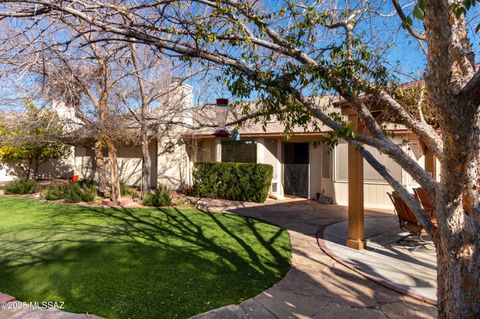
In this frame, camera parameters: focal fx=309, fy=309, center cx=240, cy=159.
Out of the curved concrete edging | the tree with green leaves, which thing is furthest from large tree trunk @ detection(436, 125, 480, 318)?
the curved concrete edging

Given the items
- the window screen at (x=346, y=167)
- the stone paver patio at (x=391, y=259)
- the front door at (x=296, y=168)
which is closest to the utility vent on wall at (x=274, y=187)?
the front door at (x=296, y=168)

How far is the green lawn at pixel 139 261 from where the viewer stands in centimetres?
421

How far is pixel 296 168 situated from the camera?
48.3 ft

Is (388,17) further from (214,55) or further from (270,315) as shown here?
(270,315)

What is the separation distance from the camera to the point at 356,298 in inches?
175

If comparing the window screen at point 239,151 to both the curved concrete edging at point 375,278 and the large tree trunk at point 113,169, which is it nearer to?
the large tree trunk at point 113,169

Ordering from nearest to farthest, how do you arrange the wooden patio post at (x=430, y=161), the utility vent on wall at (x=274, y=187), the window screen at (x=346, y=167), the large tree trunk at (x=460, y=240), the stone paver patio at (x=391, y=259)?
the large tree trunk at (x=460, y=240), the stone paver patio at (x=391, y=259), the wooden patio post at (x=430, y=161), the window screen at (x=346, y=167), the utility vent on wall at (x=274, y=187)

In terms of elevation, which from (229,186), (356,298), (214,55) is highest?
(214,55)

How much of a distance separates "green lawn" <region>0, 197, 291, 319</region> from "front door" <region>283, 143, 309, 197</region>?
5633 millimetres

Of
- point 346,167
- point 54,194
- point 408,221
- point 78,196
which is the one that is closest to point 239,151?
point 346,167

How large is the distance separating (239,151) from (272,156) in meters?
1.67

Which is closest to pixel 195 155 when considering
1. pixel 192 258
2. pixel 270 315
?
pixel 192 258

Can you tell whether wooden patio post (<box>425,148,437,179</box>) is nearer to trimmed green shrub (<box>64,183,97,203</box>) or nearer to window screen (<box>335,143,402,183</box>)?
window screen (<box>335,143,402,183</box>)

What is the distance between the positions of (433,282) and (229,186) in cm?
973
